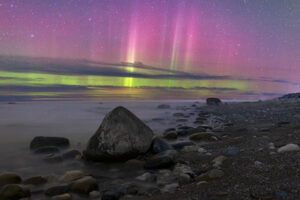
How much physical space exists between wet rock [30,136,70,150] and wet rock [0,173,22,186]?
Result: 234 centimetres

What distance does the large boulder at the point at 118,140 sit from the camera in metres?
5.42

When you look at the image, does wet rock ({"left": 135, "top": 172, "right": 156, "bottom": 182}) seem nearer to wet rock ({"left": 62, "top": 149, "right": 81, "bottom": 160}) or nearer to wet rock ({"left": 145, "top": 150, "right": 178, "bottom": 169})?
wet rock ({"left": 145, "top": 150, "right": 178, "bottom": 169})

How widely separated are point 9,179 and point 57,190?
3.48 feet

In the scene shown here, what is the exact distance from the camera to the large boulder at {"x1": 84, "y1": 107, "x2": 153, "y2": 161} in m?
5.42

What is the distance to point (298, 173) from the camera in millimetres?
3227

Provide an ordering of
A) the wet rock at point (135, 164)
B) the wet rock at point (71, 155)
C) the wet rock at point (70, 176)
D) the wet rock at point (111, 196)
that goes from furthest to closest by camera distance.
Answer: the wet rock at point (71, 155) < the wet rock at point (135, 164) < the wet rock at point (70, 176) < the wet rock at point (111, 196)

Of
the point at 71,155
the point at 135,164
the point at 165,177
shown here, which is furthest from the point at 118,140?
the point at 165,177

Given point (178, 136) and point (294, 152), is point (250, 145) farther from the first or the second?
point (178, 136)

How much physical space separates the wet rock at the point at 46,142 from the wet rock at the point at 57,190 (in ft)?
10.2

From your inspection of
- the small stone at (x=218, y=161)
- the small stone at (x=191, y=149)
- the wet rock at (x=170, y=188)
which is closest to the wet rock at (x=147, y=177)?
the wet rock at (x=170, y=188)

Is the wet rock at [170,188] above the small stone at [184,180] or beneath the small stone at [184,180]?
beneath

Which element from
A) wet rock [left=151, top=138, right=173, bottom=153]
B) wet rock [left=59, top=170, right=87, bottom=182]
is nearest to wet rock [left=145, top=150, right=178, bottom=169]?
wet rock [left=151, top=138, right=173, bottom=153]

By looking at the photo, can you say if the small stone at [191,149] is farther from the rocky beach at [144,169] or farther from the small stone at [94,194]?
the small stone at [94,194]

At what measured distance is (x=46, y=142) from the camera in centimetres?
665
